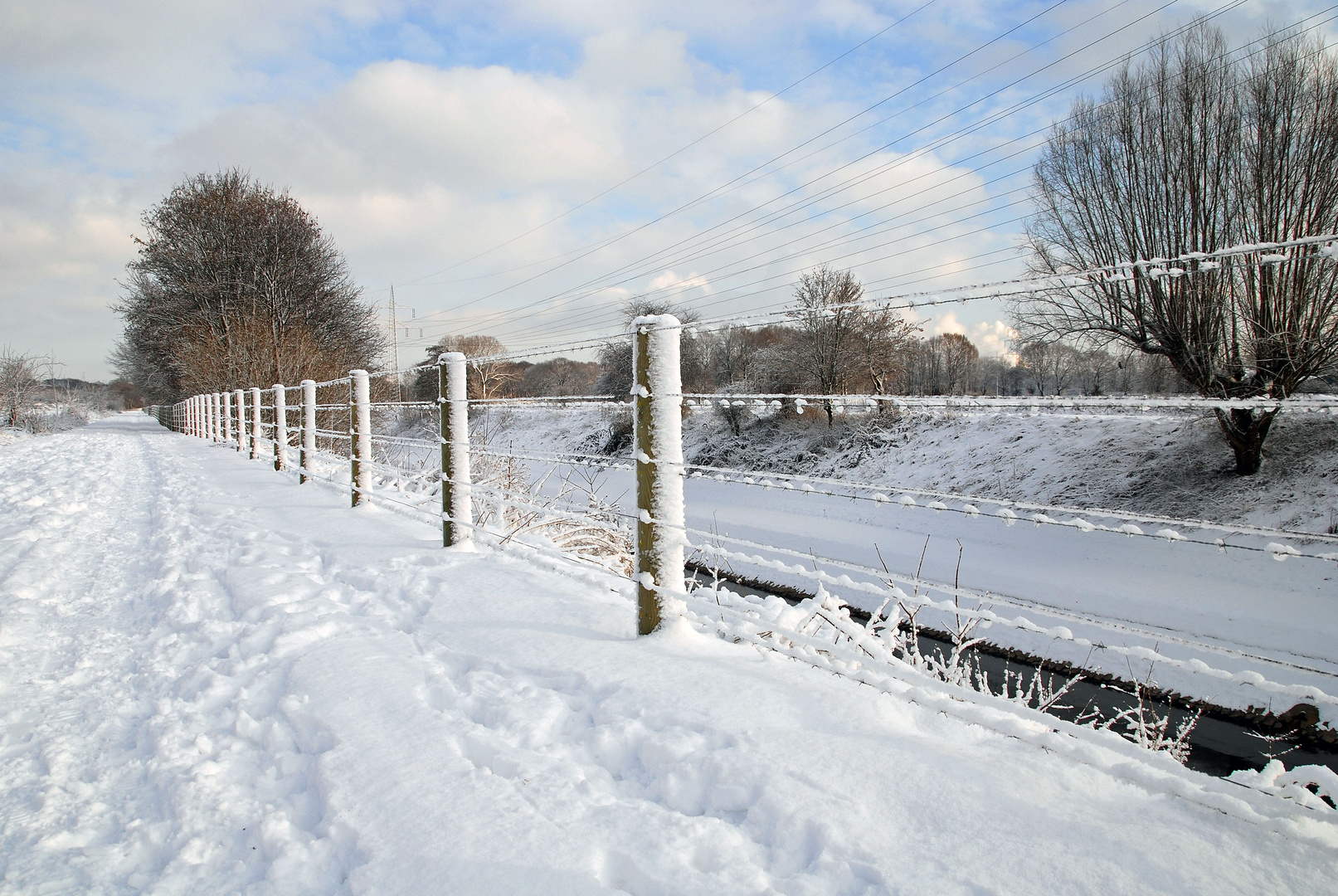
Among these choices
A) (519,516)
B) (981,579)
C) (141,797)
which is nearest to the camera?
(141,797)

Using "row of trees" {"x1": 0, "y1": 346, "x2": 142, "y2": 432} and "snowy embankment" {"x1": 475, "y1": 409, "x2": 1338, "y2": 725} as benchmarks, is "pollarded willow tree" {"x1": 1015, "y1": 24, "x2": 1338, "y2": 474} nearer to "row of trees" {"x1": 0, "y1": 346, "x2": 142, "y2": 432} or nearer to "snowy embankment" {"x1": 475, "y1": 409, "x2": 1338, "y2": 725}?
"snowy embankment" {"x1": 475, "y1": 409, "x2": 1338, "y2": 725}

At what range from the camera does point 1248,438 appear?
446 inches

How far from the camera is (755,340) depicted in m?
32.9

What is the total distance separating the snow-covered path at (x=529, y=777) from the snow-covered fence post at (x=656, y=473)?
207 millimetres

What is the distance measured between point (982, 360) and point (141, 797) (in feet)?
132

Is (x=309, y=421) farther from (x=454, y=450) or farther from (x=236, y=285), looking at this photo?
(x=236, y=285)

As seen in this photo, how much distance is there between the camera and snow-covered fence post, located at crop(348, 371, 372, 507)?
19.3ft

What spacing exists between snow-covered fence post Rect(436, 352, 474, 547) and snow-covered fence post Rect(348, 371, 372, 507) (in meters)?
1.93

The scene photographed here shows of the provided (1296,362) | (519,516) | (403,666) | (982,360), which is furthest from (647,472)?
(982,360)

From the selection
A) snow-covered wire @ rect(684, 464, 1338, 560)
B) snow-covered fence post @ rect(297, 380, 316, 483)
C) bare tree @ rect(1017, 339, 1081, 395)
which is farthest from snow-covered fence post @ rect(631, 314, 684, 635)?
bare tree @ rect(1017, 339, 1081, 395)

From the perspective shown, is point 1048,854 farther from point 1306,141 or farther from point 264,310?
point 264,310

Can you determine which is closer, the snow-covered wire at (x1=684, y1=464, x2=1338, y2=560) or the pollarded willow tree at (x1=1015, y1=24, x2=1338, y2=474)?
the snow-covered wire at (x1=684, y1=464, x2=1338, y2=560)

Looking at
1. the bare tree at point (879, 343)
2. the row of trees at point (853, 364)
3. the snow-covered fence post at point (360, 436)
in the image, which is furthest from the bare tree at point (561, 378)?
the snow-covered fence post at point (360, 436)

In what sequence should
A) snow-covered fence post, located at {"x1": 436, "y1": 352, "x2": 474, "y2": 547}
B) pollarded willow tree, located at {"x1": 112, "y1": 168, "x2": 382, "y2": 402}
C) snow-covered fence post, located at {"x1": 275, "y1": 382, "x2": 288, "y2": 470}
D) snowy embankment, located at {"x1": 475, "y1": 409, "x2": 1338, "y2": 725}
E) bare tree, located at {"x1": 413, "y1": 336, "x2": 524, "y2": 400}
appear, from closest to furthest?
snow-covered fence post, located at {"x1": 436, "y1": 352, "x2": 474, "y2": 547} → snowy embankment, located at {"x1": 475, "y1": 409, "x2": 1338, "y2": 725} → snow-covered fence post, located at {"x1": 275, "y1": 382, "x2": 288, "y2": 470} → pollarded willow tree, located at {"x1": 112, "y1": 168, "x2": 382, "y2": 402} → bare tree, located at {"x1": 413, "y1": 336, "x2": 524, "y2": 400}
